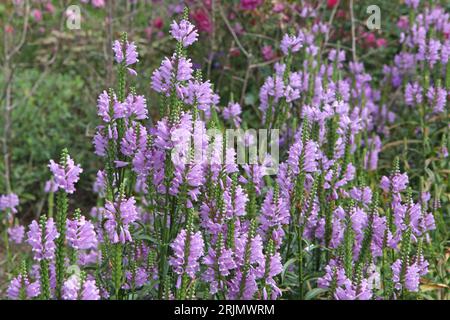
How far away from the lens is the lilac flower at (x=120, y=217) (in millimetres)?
2072

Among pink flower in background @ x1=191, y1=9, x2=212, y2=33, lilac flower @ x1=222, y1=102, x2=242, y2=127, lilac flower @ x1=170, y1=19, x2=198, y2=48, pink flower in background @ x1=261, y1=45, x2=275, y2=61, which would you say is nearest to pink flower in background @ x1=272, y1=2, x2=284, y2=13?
pink flower in background @ x1=261, y1=45, x2=275, y2=61

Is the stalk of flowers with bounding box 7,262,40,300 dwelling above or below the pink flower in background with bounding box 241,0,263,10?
below

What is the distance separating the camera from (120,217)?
208 centimetres

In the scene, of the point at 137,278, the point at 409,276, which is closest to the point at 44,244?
the point at 137,278

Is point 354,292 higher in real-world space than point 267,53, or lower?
lower

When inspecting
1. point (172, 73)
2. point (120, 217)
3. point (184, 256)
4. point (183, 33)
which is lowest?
point (184, 256)

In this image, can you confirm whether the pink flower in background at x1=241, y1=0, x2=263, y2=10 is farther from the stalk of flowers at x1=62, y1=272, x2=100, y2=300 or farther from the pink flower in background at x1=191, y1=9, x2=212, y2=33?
the stalk of flowers at x1=62, y1=272, x2=100, y2=300

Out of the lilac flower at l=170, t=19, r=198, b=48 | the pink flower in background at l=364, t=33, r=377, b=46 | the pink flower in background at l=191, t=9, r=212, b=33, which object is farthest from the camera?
the pink flower in background at l=364, t=33, r=377, b=46

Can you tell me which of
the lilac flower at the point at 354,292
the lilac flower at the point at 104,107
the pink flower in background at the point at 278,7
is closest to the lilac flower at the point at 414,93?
the pink flower in background at the point at 278,7

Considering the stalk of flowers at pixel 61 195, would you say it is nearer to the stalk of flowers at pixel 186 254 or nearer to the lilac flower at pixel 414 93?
the stalk of flowers at pixel 186 254

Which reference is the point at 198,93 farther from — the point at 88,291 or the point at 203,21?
the point at 203,21

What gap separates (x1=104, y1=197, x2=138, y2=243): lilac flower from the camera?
2.07 metres
